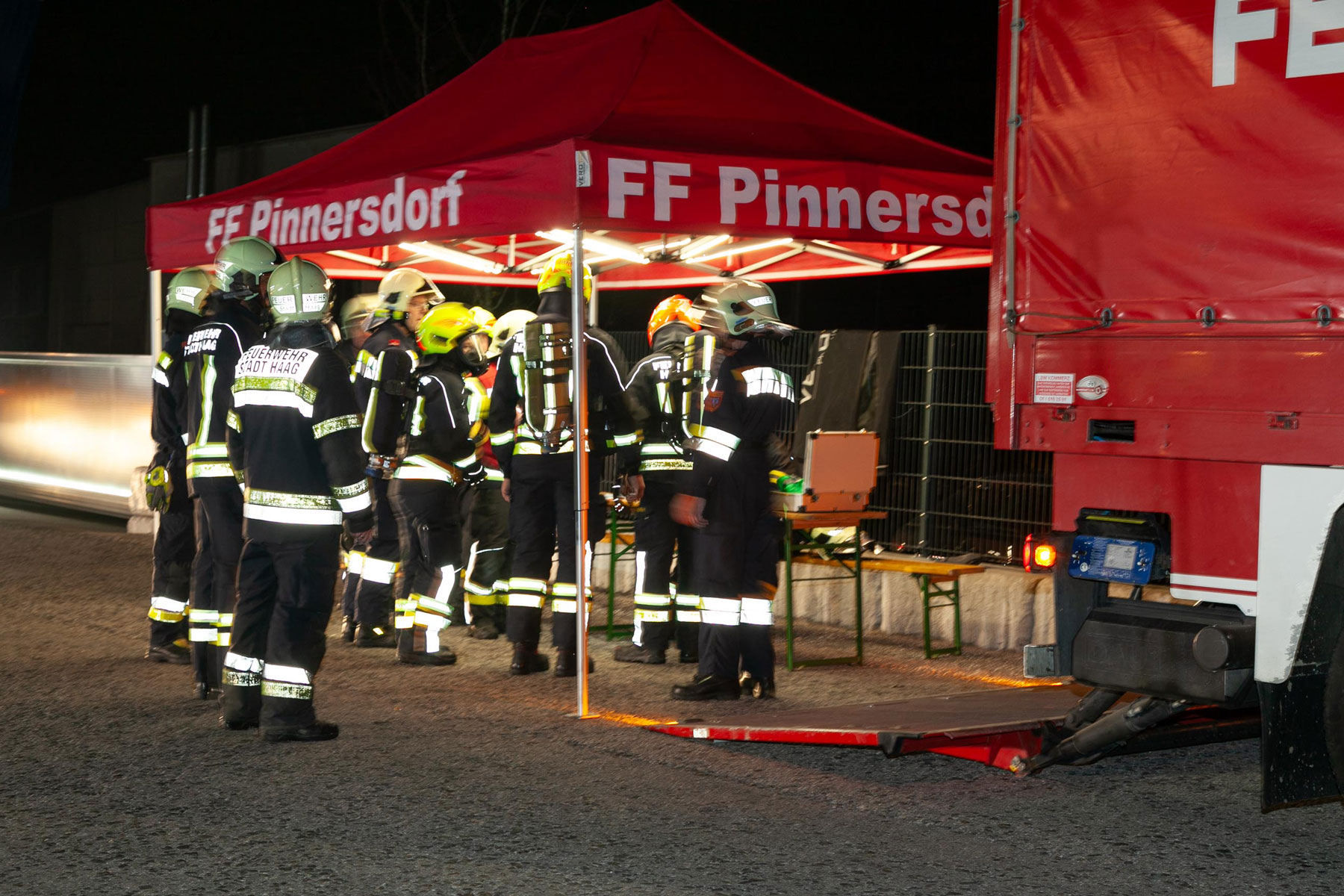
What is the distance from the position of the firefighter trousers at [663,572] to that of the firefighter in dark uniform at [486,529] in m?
1.01

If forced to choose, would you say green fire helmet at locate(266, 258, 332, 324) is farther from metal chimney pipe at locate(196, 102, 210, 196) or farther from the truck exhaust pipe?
metal chimney pipe at locate(196, 102, 210, 196)

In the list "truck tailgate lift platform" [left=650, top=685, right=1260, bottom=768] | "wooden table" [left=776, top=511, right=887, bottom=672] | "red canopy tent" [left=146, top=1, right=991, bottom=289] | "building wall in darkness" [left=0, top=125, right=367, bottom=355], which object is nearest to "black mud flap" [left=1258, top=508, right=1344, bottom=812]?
"truck tailgate lift platform" [left=650, top=685, right=1260, bottom=768]

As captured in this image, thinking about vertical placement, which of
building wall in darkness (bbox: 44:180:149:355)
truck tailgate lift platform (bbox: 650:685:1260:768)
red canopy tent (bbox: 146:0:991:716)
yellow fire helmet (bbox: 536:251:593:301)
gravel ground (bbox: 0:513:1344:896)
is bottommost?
gravel ground (bbox: 0:513:1344:896)

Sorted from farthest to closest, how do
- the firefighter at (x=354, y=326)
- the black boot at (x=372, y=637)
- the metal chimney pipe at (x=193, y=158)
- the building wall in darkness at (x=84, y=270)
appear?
the building wall in darkness at (x=84, y=270)
the metal chimney pipe at (x=193, y=158)
the firefighter at (x=354, y=326)
the black boot at (x=372, y=637)

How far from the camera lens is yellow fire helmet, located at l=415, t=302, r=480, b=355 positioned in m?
8.74

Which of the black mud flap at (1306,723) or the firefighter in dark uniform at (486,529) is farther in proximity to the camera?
the firefighter in dark uniform at (486,529)

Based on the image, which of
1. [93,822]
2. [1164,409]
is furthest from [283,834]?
[1164,409]

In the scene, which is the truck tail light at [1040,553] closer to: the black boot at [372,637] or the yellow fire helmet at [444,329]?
the yellow fire helmet at [444,329]

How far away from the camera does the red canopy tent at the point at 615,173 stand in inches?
277

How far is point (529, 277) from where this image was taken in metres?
11.7

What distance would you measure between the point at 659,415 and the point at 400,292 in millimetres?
1773

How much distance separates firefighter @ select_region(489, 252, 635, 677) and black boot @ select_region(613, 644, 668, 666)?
706 mm

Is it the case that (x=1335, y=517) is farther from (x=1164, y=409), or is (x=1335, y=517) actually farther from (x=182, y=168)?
(x=182, y=168)

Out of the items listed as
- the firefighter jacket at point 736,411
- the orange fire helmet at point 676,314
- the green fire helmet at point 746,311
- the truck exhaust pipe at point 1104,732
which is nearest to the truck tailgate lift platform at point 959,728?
the truck exhaust pipe at point 1104,732
